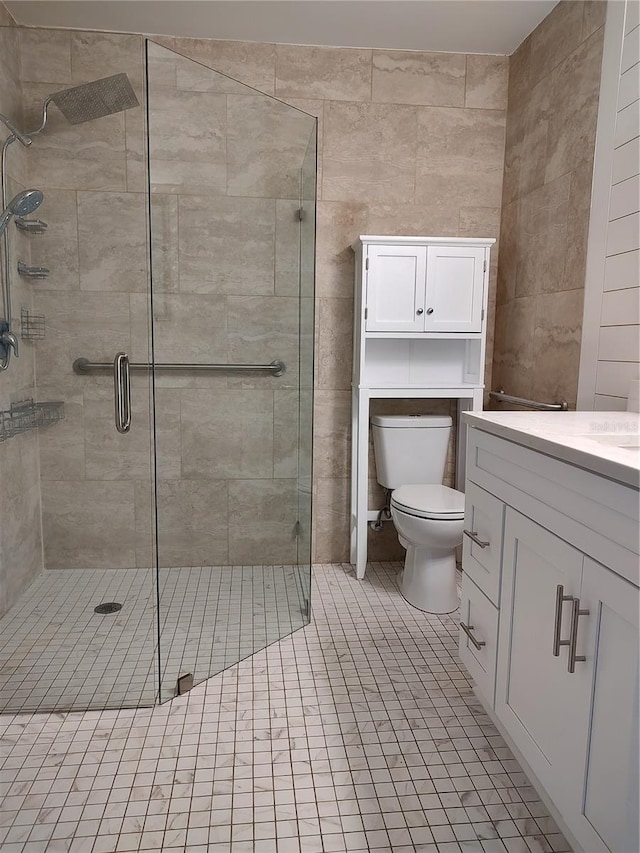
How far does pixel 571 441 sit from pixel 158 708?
1453 mm

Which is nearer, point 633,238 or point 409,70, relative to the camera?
point 633,238

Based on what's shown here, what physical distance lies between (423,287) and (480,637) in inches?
61.3

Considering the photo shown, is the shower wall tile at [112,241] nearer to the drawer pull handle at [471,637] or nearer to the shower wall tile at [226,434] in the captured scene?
the shower wall tile at [226,434]

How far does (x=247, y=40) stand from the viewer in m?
2.72

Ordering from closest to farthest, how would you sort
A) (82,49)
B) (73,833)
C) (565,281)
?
(73,833) < (82,49) < (565,281)

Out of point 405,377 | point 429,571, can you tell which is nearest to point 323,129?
point 405,377

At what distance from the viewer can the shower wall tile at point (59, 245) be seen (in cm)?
177

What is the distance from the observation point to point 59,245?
1.78 metres

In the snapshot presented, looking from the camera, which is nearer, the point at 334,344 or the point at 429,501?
the point at 429,501

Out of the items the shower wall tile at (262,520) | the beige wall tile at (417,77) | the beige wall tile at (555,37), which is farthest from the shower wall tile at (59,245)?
the beige wall tile at (555,37)

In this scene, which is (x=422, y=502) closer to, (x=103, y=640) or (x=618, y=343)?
(x=618, y=343)

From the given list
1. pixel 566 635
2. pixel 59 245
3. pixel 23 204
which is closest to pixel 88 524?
pixel 59 245

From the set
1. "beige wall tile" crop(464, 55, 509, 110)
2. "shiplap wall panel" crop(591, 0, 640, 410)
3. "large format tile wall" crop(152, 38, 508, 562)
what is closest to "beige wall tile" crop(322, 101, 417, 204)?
"large format tile wall" crop(152, 38, 508, 562)

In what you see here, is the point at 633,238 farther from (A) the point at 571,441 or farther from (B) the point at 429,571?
(B) the point at 429,571
